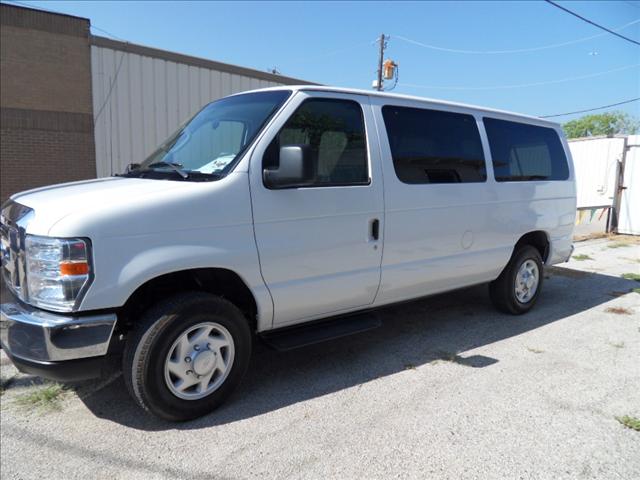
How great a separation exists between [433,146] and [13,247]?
3334 mm

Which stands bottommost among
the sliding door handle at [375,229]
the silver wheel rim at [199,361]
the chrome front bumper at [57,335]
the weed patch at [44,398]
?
the weed patch at [44,398]

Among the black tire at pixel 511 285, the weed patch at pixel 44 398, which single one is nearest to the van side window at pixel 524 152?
the black tire at pixel 511 285

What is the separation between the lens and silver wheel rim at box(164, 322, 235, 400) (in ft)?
9.87

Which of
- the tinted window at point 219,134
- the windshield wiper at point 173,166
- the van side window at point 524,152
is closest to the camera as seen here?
the windshield wiper at point 173,166

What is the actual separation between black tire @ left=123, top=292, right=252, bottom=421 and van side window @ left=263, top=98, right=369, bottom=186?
1041mm

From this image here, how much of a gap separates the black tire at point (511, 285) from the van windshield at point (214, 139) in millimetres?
3188

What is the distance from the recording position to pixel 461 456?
273 centimetres

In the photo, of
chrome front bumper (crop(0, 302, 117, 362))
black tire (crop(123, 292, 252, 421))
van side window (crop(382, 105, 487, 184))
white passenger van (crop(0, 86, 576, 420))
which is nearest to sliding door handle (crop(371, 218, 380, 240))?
white passenger van (crop(0, 86, 576, 420))

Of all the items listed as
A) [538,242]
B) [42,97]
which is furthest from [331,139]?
[42,97]

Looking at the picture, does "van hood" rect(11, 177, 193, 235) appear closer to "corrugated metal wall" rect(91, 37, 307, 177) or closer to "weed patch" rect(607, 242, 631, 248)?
"corrugated metal wall" rect(91, 37, 307, 177)

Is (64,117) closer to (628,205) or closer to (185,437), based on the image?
(185,437)

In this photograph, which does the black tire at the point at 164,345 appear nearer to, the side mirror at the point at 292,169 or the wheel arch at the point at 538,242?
the side mirror at the point at 292,169

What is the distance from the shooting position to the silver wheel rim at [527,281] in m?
5.32

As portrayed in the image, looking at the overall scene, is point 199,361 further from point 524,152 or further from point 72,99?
point 72,99
